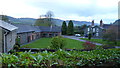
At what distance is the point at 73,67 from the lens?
1.80 meters

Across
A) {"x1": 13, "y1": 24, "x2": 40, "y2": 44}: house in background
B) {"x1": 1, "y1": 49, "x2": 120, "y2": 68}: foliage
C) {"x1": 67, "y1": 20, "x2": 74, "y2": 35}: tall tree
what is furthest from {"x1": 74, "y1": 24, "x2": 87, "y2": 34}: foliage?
{"x1": 1, "y1": 49, "x2": 120, "y2": 68}: foliage

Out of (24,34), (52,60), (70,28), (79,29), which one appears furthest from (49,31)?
(52,60)

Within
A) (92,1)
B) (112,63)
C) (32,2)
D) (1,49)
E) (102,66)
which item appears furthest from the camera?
(1,49)

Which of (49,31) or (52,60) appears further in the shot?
(49,31)

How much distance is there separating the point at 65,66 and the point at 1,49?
5.50 m

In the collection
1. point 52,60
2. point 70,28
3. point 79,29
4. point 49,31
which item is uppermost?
point 70,28

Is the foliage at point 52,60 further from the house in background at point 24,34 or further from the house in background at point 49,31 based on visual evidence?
the house in background at point 49,31

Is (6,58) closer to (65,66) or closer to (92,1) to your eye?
(65,66)

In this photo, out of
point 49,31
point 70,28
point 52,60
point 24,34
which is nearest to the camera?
point 52,60

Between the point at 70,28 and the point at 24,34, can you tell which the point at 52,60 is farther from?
the point at 70,28

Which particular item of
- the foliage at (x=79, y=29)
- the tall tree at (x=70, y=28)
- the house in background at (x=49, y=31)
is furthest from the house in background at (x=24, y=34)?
the foliage at (x=79, y=29)

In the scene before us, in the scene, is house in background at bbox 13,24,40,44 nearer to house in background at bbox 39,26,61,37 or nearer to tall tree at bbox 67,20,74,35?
house in background at bbox 39,26,61,37

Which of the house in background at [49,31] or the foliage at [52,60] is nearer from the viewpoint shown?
the foliage at [52,60]

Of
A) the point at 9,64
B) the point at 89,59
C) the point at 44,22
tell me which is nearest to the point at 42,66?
the point at 9,64
